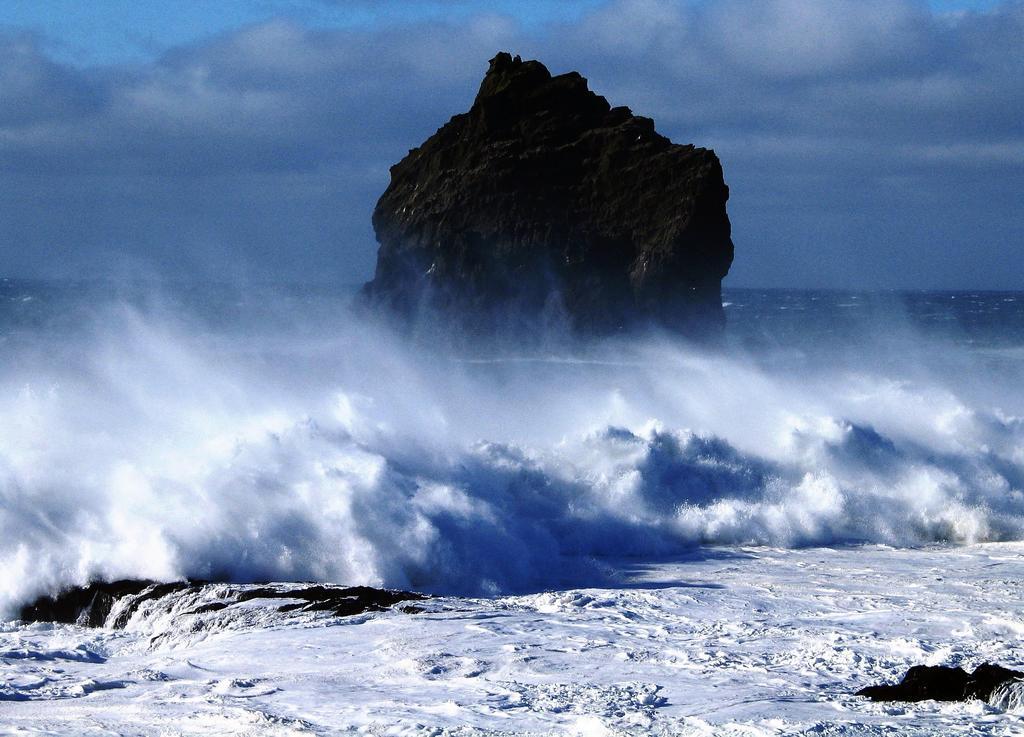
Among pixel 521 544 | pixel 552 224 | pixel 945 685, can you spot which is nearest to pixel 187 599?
pixel 521 544

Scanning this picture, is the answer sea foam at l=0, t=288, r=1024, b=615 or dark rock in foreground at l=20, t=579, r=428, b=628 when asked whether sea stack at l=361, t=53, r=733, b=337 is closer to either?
sea foam at l=0, t=288, r=1024, b=615

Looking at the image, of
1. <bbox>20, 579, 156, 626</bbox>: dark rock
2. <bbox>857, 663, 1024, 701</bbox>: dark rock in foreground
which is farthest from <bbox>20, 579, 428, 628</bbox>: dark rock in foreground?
<bbox>857, 663, 1024, 701</bbox>: dark rock in foreground

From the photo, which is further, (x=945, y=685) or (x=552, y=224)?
(x=552, y=224)

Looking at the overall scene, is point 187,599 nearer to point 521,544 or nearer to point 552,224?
point 521,544

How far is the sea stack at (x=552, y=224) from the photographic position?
47.7m

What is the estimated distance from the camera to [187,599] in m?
10.8

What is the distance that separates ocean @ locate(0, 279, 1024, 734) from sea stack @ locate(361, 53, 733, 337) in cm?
2271

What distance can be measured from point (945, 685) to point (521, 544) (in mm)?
5974

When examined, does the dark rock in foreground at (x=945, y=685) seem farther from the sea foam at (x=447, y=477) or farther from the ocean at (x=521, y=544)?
the sea foam at (x=447, y=477)

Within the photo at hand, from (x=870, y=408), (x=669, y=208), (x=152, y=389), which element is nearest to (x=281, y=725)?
(x=152, y=389)

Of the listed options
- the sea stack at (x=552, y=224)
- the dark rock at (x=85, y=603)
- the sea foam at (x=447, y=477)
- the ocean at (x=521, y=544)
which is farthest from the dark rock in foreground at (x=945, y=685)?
the sea stack at (x=552, y=224)

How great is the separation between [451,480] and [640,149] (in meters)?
37.0

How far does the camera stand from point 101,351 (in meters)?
23.0

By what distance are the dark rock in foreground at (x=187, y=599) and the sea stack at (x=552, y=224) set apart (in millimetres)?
37158
